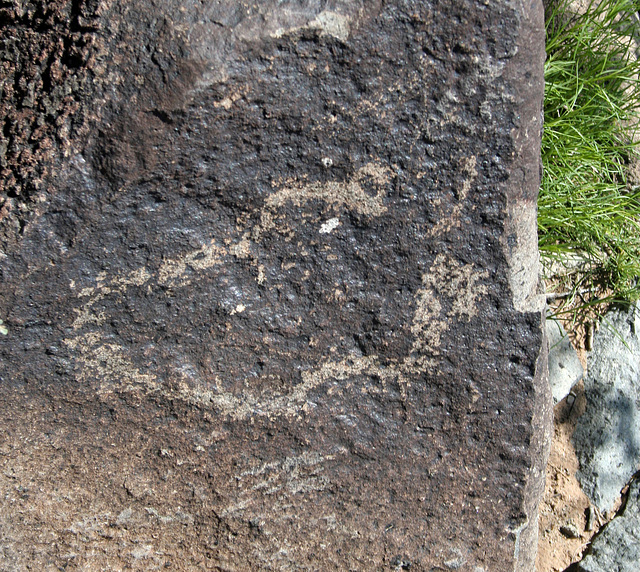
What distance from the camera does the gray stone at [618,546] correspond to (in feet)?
5.10

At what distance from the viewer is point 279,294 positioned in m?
1.01

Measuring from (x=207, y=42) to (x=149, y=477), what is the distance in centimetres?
70

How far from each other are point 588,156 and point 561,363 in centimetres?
61

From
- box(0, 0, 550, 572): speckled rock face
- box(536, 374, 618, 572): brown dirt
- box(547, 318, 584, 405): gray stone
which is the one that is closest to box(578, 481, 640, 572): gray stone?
box(536, 374, 618, 572): brown dirt

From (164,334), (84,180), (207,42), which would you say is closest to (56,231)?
(84,180)

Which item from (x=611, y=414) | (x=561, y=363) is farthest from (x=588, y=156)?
(x=611, y=414)

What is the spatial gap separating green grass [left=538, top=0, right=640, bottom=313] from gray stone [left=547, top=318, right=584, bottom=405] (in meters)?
0.10

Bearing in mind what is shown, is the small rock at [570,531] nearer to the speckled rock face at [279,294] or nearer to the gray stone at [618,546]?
the gray stone at [618,546]

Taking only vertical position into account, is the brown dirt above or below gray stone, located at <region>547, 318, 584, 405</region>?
below

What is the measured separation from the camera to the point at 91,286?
0.96 m

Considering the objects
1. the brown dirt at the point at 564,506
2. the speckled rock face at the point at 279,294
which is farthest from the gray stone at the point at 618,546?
the speckled rock face at the point at 279,294

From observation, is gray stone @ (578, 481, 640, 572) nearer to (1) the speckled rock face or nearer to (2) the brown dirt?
(2) the brown dirt

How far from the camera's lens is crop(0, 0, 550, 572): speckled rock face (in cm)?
92

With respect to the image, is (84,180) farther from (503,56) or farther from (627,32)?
(627,32)
